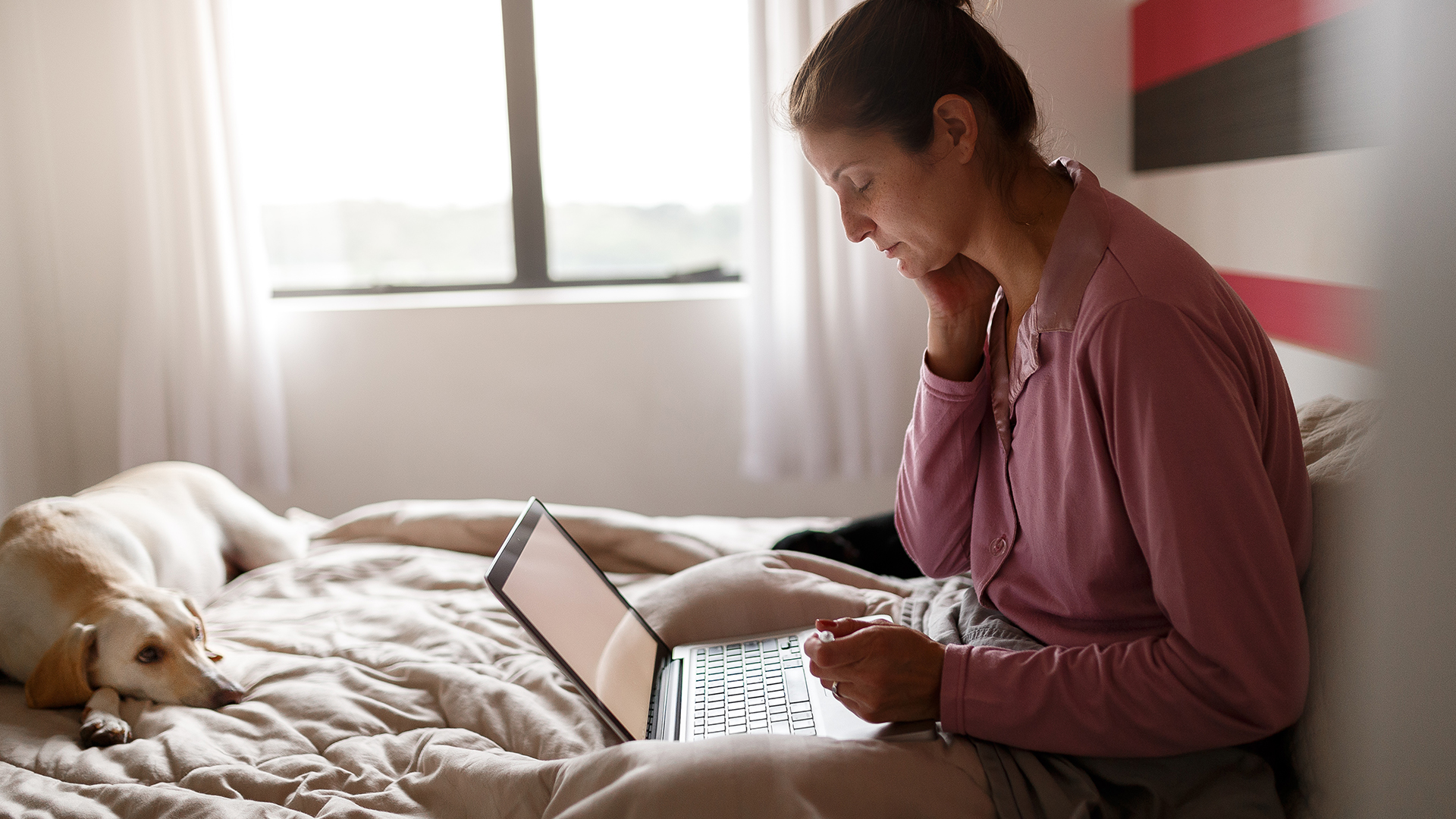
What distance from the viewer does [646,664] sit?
114cm

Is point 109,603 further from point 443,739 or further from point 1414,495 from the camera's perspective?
point 1414,495

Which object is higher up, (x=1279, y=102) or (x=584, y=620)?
(x=1279, y=102)

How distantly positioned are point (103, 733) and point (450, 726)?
41cm

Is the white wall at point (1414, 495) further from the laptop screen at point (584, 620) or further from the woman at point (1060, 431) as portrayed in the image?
the laptop screen at point (584, 620)

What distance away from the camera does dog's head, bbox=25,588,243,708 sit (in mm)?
1211

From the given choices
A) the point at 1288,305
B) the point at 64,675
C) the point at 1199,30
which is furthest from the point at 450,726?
the point at 1199,30

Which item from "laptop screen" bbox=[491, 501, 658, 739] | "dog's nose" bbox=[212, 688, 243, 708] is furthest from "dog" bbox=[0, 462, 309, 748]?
"laptop screen" bbox=[491, 501, 658, 739]

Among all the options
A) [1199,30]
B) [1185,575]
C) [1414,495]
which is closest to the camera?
[1414,495]

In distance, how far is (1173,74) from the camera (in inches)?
85.0

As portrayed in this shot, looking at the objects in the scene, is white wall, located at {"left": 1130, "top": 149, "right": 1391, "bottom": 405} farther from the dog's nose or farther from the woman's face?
the dog's nose

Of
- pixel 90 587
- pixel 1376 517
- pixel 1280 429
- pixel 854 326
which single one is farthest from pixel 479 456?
pixel 1376 517

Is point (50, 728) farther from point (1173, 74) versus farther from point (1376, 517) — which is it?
point (1173, 74)

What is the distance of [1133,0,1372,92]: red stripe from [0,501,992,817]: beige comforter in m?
1.09

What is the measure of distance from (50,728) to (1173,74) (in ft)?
7.87
